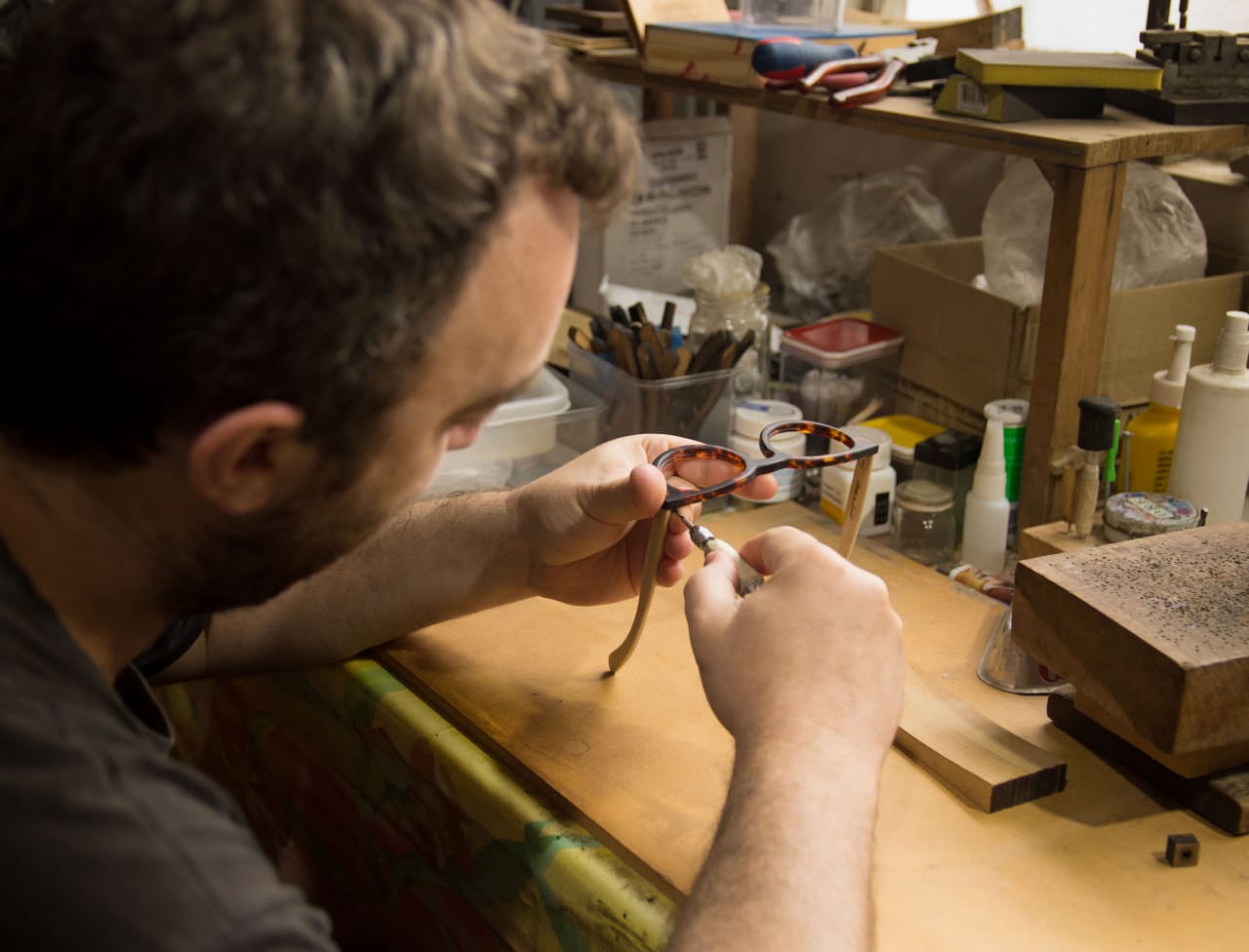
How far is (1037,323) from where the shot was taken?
1371 mm

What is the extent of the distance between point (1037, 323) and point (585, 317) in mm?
655

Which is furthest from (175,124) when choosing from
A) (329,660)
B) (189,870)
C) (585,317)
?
(585,317)

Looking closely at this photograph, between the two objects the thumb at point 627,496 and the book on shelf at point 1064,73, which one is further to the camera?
the book on shelf at point 1064,73

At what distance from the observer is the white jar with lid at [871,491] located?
54.6 inches

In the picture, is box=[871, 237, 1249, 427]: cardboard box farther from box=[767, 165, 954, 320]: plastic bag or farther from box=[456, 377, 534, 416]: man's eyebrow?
box=[456, 377, 534, 416]: man's eyebrow

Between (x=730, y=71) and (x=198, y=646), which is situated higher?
(x=730, y=71)

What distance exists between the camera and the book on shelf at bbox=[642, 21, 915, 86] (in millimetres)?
1579

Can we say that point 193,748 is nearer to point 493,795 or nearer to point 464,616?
point 464,616

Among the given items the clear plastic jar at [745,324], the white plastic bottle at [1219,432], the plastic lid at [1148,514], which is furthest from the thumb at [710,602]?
the clear plastic jar at [745,324]

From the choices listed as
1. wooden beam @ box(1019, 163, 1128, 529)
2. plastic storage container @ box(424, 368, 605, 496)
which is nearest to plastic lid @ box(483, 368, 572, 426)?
plastic storage container @ box(424, 368, 605, 496)

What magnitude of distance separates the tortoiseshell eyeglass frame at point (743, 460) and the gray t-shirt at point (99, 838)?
465 millimetres

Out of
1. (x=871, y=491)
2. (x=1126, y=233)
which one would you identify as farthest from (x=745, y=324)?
(x=1126, y=233)

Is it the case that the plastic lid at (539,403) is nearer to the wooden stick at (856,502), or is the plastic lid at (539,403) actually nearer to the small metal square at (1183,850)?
the wooden stick at (856,502)

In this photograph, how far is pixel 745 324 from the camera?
169 centimetres
